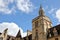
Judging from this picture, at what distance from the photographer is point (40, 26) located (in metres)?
61.7

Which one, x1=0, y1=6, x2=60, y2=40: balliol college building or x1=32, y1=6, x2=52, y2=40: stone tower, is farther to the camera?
x1=32, y1=6, x2=52, y2=40: stone tower

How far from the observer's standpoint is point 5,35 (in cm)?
6694

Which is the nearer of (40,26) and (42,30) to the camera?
(42,30)

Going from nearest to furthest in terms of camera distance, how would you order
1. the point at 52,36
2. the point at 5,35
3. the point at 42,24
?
the point at 52,36 → the point at 42,24 → the point at 5,35

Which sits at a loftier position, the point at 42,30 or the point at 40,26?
the point at 40,26

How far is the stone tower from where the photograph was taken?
197 ft

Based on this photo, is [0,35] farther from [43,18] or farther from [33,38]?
[43,18]

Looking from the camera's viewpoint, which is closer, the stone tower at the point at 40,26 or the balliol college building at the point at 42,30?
the balliol college building at the point at 42,30

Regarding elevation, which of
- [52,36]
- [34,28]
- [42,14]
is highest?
[42,14]

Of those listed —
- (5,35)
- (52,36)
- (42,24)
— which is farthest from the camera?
(5,35)

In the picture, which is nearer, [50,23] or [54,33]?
[54,33]

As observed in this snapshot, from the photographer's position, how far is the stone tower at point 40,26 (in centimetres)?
6000

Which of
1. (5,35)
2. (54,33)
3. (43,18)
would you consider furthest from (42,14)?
(5,35)

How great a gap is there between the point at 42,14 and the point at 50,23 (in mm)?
4869
